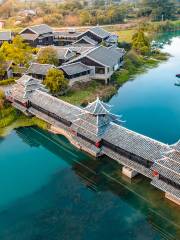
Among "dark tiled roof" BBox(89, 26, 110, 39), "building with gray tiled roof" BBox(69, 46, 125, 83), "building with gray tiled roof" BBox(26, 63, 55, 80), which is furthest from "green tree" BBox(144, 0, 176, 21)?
"building with gray tiled roof" BBox(26, 63, 55, 80)

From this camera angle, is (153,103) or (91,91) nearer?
(153,103)

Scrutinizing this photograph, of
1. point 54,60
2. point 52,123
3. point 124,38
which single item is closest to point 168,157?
point 52,123

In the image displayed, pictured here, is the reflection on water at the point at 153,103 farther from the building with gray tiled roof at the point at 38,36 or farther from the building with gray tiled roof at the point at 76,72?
the building with gray tiled roof at the point at 38,36

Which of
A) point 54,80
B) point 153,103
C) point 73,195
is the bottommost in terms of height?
point 73,195

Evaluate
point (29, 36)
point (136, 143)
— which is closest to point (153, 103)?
point (136, 143)

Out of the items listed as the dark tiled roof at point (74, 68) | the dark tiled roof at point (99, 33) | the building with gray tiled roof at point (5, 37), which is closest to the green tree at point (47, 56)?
the dark tiled roof at point (74, 68)

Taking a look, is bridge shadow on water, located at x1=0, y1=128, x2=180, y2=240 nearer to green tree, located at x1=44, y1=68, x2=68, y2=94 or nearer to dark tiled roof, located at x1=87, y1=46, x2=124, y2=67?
green tree, located at x1=44, y1=68, x2=68, y2=94

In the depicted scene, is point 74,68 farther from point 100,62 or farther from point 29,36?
point 29,36

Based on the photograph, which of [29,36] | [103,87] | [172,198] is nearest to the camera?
[172,198]
